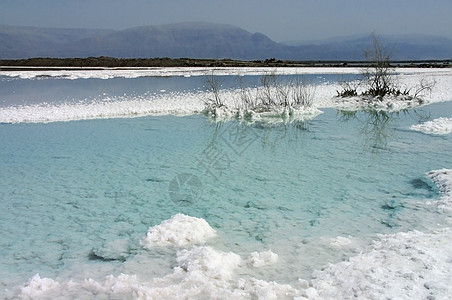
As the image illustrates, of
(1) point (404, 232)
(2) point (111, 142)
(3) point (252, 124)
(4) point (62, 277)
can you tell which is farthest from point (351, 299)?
(3) point (252, 124)

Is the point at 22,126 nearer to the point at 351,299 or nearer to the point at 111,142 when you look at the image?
the point at 111,142

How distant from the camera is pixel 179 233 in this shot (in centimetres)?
470

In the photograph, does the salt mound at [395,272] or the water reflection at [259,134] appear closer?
the salt mound at [395,272]

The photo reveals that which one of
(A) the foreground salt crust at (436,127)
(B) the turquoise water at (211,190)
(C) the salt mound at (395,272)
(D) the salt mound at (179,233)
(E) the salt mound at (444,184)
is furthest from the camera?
(A) the foreground salt crust at (436,127)

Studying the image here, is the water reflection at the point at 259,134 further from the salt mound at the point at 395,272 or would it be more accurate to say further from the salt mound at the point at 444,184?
the salt mound at the point at 395,272

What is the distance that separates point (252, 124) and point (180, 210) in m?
6.57

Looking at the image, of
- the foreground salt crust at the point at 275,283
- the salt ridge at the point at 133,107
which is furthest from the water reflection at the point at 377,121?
the foreground salt crust at the point at 275,283

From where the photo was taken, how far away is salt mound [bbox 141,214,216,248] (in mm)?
4602

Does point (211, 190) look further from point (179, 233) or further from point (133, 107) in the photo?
point (133, 107)

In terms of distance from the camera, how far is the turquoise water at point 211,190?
4480 millimetres

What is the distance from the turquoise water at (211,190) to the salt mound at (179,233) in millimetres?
146

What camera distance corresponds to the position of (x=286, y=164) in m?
7.88

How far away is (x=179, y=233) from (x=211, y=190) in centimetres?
183

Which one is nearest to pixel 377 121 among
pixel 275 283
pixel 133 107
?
pixel 133 107
